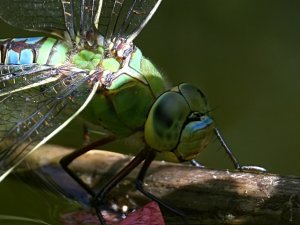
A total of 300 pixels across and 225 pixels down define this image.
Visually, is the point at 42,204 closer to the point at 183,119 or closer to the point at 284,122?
the point at 183,119

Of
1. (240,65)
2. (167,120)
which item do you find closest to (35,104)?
(167,120)

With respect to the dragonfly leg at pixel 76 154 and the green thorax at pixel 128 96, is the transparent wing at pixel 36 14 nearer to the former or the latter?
A: the green thorax at pixel 128 96

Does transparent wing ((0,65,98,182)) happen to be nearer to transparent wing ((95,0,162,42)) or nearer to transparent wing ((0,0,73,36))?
transparent wing ((95,0,162,42))

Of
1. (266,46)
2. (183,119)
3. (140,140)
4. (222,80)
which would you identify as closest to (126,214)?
(140,140)

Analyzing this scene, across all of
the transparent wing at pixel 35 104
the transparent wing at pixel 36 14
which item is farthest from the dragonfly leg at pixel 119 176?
the transparent wing at pixel 36 14

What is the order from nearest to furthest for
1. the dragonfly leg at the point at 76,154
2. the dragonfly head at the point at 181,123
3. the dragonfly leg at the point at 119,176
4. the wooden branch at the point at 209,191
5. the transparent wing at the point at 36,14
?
the wooden branch at the point at 209,191, the dragonfly head at the point at 181,123, the dragonfly leg at the point at 119,176, the dragonfly leg at the point at 76,154, the transparent wing at the point at 36,14

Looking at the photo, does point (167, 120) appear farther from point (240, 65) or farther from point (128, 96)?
point (240, 65)

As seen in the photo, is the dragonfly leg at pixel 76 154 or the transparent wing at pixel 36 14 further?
the transparent wing at pixel 36 14
